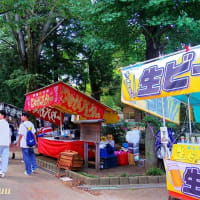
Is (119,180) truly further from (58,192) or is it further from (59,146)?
(59,146)

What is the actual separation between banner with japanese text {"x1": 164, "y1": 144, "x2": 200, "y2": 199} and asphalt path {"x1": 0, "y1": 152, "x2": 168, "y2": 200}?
1.08 meters

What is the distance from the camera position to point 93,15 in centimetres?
800

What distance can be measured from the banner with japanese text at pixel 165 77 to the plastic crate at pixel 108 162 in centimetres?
373

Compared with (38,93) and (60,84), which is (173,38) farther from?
(38,93)

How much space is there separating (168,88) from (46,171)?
588 cm

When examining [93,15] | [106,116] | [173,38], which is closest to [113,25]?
[93,15]

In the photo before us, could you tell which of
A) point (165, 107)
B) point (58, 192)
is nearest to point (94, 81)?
point (165, 107)

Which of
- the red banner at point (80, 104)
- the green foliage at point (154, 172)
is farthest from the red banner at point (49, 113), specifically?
the green foliage at point (154, 172)

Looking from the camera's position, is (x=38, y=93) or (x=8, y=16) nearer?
(x=38, y=93)

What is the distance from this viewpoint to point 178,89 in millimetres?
4504

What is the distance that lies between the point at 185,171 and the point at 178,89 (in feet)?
5.27

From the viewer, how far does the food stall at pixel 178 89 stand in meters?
4.37

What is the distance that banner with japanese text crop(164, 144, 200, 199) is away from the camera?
4.43 m

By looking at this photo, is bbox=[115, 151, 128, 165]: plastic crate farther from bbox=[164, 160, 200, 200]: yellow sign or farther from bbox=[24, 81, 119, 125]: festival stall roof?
bbox=[164, 160, 200, 200]: yellow sign
